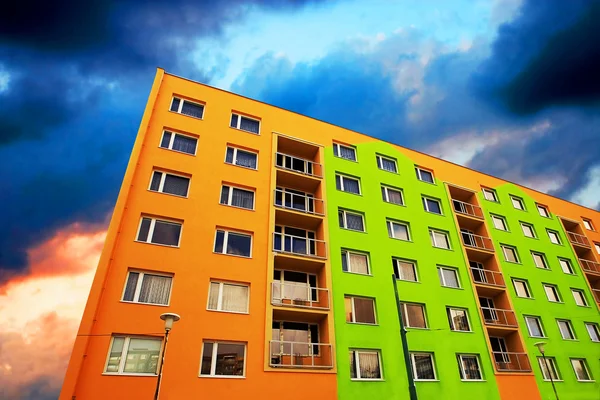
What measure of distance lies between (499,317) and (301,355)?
1644 cm

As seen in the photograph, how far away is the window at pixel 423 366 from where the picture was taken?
20.7m

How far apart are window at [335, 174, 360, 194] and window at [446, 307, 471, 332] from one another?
10.4 meters

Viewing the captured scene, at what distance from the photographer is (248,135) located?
2497cm

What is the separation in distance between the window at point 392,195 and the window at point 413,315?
8157mm

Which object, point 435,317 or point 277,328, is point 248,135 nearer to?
point 277,328

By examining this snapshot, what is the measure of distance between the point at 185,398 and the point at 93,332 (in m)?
4.81

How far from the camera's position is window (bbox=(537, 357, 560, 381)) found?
80.5 feet

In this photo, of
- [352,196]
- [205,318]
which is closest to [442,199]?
[352,196]

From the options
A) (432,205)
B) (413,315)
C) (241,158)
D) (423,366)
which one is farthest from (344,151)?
(423,366)

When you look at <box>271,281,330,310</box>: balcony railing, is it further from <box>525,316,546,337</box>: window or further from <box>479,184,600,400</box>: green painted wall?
<box>525,316,546,337</box>: window

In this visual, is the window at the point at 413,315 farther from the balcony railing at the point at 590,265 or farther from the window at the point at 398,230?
the balcony railing at the point at 590,265

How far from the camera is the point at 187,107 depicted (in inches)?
969

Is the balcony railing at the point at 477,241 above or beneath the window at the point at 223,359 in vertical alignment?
above

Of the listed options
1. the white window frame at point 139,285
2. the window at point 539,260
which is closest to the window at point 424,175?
the window at point 539,260
